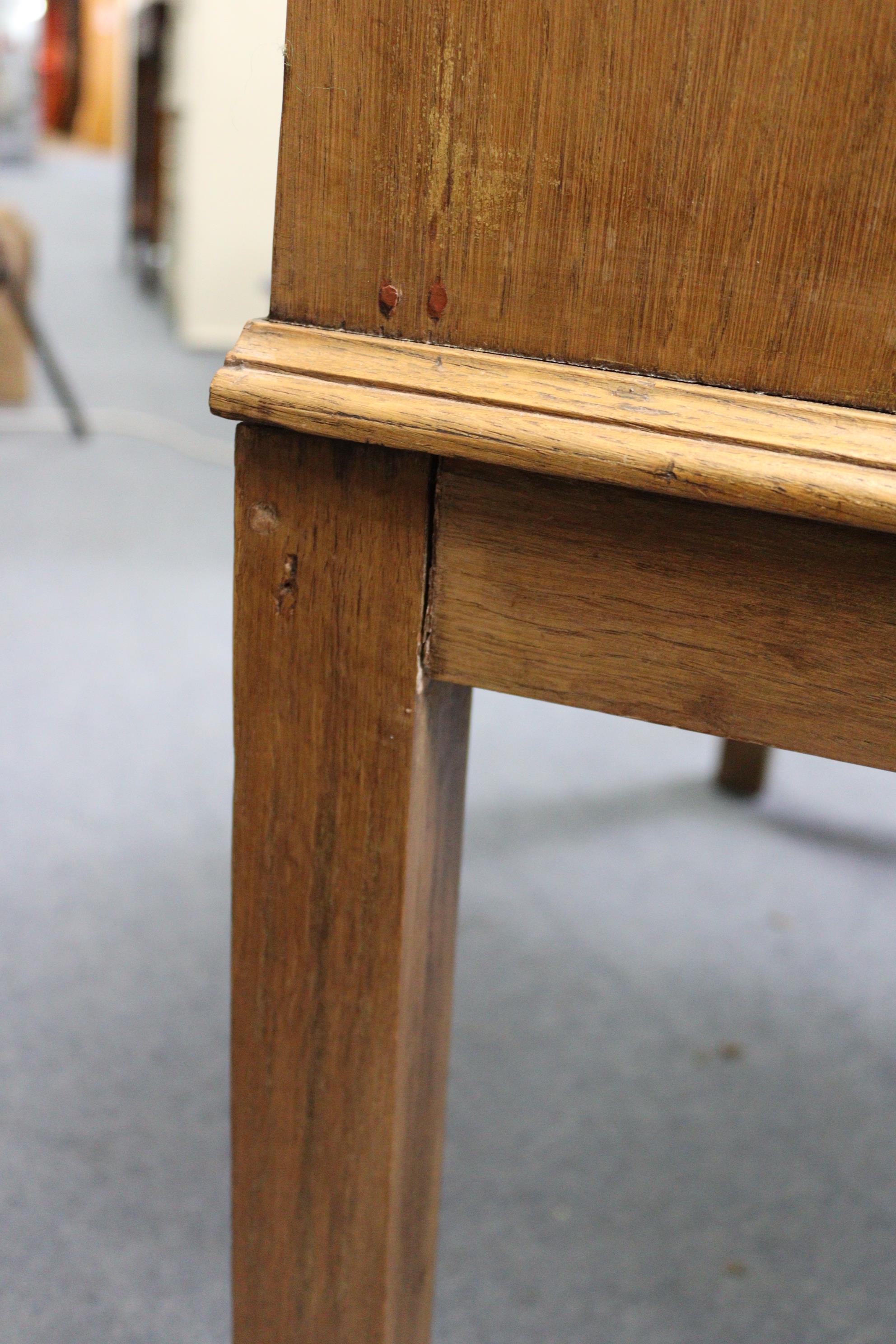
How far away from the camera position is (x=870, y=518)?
342mm

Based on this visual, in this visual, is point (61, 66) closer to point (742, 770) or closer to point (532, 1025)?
point (742, 770)

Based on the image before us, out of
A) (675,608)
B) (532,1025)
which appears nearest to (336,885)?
(675,608)

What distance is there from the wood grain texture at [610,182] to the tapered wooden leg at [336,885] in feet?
0.20

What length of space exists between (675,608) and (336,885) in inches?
6.6

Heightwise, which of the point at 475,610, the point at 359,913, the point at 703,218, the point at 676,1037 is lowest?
the point at 676,1037

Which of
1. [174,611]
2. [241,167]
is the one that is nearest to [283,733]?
[174,611]

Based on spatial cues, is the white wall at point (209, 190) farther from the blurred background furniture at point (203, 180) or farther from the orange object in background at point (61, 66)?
the orange object in background at point (61, 66)

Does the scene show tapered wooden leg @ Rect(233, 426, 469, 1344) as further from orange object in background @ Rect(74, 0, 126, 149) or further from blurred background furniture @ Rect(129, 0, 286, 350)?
orange object in background @ Rect(74, 0, 126, 149)

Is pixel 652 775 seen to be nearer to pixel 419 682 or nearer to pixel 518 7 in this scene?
pixel 419 682

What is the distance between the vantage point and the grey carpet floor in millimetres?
763

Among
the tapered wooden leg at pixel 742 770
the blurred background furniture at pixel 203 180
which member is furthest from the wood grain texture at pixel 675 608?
the blurred background furniture at pixel 203 180

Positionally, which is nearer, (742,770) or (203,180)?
(742,770)

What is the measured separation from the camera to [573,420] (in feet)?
1.19

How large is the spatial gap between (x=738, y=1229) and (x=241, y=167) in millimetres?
3060
